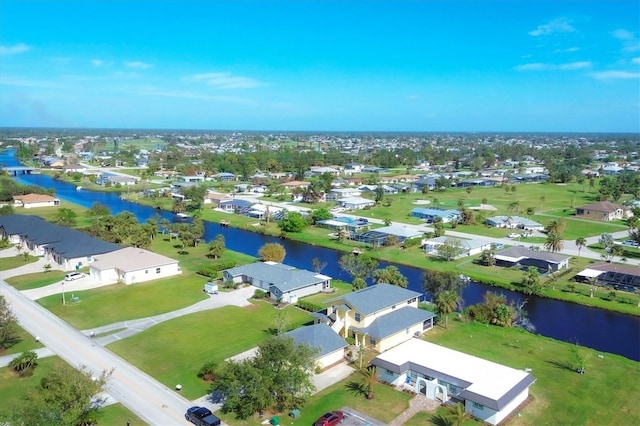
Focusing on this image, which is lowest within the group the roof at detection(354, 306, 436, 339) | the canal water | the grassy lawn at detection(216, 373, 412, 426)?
the canal water

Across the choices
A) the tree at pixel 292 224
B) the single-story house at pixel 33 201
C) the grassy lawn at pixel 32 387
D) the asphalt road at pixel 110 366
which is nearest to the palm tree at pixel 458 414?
the asphalt road at pixel 110 366

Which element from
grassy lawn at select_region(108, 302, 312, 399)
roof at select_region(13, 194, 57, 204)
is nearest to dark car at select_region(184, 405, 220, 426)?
grassy lawn at select_region(108, 302, 312, 399)

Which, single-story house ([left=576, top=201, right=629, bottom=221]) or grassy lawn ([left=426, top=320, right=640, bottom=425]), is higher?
single-story house ([left=576, top=201, right=629, bottom=221])

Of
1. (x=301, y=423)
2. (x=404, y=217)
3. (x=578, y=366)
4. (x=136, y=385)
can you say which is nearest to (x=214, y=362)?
(x=136, y=385)

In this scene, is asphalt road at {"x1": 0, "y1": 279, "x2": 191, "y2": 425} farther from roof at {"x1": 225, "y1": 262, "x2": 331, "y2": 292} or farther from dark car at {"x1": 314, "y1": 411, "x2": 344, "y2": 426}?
roof at {"x1": 225, "y1": 262, "x2": 331, "y2": 292}

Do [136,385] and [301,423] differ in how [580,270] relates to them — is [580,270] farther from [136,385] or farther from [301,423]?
[136,385]

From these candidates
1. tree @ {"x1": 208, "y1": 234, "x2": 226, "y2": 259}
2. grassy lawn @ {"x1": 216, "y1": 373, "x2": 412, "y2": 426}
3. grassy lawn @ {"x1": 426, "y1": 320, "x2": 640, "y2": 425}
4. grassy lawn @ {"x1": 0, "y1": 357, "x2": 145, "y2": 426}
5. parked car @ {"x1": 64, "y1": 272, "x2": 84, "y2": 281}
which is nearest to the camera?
grassy lawn @ {"x1": 0, "y1": 357, "x2": 145, "y2": 426}

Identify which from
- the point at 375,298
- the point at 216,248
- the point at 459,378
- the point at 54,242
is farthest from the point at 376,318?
the point at 54,242
